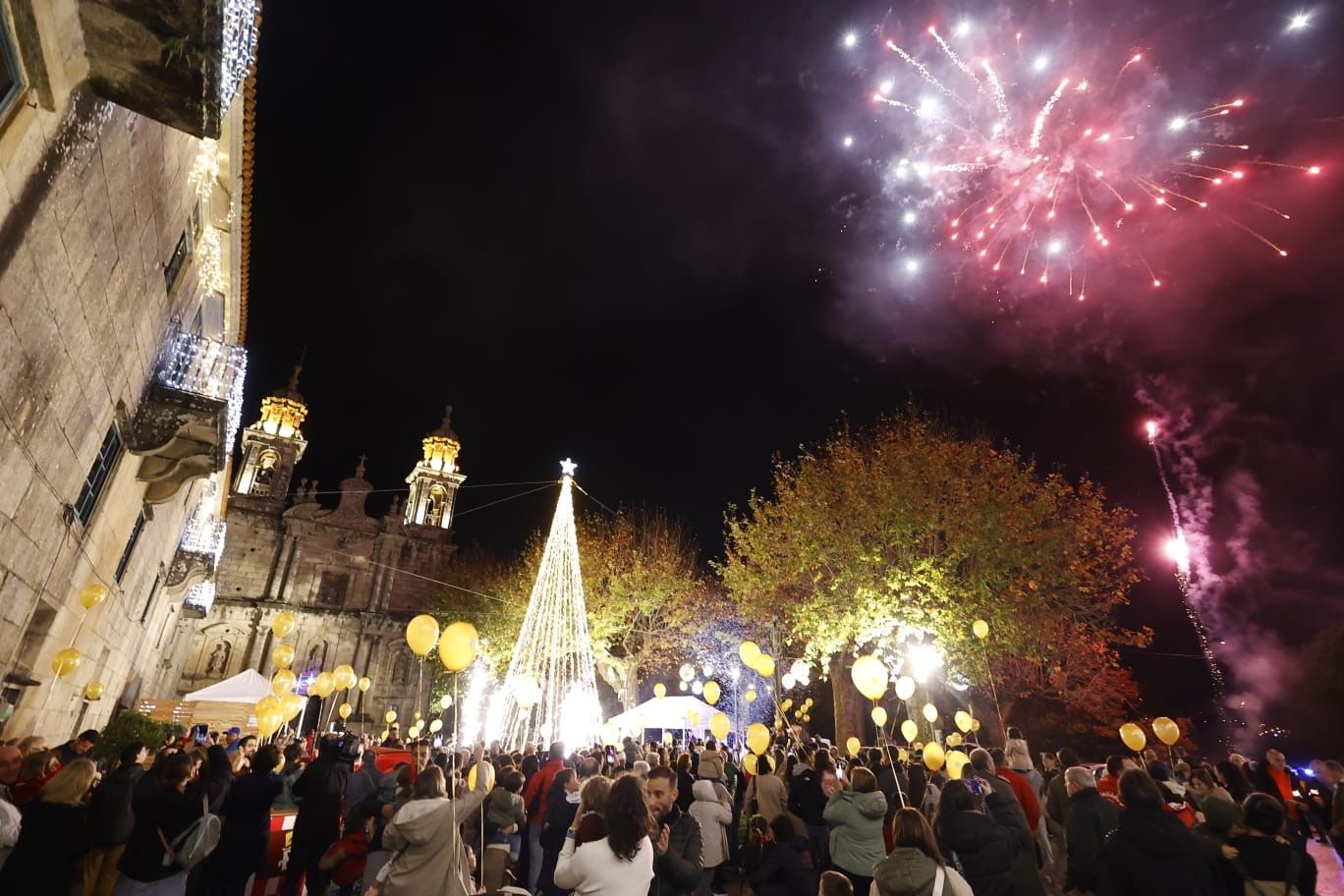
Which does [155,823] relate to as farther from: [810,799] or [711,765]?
[810,799]

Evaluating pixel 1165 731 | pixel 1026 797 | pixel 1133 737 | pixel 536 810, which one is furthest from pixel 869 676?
pixel 1165 731

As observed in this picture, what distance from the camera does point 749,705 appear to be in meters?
32.4

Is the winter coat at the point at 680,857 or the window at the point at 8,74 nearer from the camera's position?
the winter coat at the point at 680,857

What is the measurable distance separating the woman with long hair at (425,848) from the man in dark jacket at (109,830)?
6.27 feet

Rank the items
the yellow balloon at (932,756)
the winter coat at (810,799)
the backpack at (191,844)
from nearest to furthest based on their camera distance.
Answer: the backpack at (191,844) → the winter coat at (810,799) → the yellow balloon at (932,756)

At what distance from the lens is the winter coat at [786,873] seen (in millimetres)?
4855

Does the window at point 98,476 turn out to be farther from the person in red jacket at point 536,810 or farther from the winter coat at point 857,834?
the winter coat at point 857,834

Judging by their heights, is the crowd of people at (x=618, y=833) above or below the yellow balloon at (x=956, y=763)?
below

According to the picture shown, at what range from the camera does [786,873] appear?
4.95m

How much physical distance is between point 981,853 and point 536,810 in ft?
18.7

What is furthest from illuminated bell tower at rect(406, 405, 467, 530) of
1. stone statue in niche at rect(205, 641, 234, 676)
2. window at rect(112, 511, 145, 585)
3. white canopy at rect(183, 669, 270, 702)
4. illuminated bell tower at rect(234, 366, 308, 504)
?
window at rect(112, 511, 145, 585)

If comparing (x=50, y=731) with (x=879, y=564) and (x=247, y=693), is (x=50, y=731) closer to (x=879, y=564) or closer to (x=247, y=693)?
(x=247, y=693)

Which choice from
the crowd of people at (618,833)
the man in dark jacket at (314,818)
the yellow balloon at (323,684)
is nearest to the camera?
the crowd of people at (618,833)

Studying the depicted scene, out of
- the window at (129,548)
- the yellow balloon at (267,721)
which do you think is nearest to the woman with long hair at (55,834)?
the yellow balloon at (267,721)
